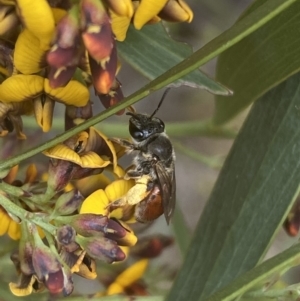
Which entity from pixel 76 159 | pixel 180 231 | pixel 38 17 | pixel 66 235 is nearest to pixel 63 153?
pixel 76 159

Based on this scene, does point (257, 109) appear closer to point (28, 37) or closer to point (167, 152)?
point (167, 152)

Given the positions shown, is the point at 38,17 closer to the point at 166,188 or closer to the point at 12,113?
the point at 12,113

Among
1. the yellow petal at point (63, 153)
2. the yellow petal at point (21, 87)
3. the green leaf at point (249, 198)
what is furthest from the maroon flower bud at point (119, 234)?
the green leaf at point (249, 198)

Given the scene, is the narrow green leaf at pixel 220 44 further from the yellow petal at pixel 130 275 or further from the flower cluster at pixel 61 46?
the yellow petal at pixel 130 275

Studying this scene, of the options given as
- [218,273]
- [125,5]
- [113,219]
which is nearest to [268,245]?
[218,273]

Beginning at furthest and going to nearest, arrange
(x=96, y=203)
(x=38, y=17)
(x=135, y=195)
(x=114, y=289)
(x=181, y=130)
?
(x=181, y=130) → (x=114, y=289) → (x=135, y=195) → (x=96, y=203) → (x=38, y=17)
